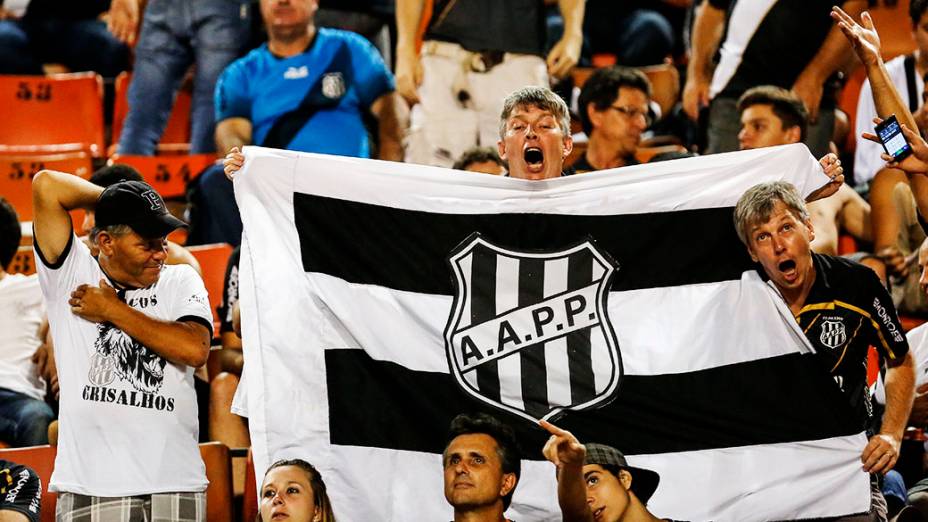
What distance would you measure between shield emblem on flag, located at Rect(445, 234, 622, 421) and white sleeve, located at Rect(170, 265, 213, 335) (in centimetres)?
→ 92

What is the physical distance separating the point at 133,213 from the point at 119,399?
682 millimetres

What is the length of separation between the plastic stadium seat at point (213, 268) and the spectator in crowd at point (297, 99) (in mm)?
534

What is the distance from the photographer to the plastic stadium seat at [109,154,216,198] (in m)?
8.31

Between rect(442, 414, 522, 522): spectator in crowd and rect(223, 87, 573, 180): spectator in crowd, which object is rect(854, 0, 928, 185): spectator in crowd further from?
rect(442, 414, 522, 522): spectator in crowd

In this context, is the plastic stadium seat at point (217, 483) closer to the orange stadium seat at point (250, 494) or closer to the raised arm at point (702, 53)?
the orange stadium seat at point (250, 494)

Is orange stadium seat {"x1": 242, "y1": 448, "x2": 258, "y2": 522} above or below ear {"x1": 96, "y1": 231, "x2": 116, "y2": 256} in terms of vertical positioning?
below

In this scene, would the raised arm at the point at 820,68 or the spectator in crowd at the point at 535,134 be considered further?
the raised arm at the point at 820,68

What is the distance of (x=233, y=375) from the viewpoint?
6.08 meters

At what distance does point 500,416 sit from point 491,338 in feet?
0.97

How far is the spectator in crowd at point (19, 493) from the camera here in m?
5.00

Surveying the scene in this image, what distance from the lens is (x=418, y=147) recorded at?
7664 mm

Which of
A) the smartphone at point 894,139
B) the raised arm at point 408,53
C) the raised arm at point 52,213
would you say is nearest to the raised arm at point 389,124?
the raised arm at point 408,53

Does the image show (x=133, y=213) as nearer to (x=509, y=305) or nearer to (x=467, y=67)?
(x=509, y=305)

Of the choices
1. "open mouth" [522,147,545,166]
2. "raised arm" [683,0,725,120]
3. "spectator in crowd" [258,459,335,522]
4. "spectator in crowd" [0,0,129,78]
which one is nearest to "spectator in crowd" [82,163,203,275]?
"spectator in crowd" [258,459,335,522]
